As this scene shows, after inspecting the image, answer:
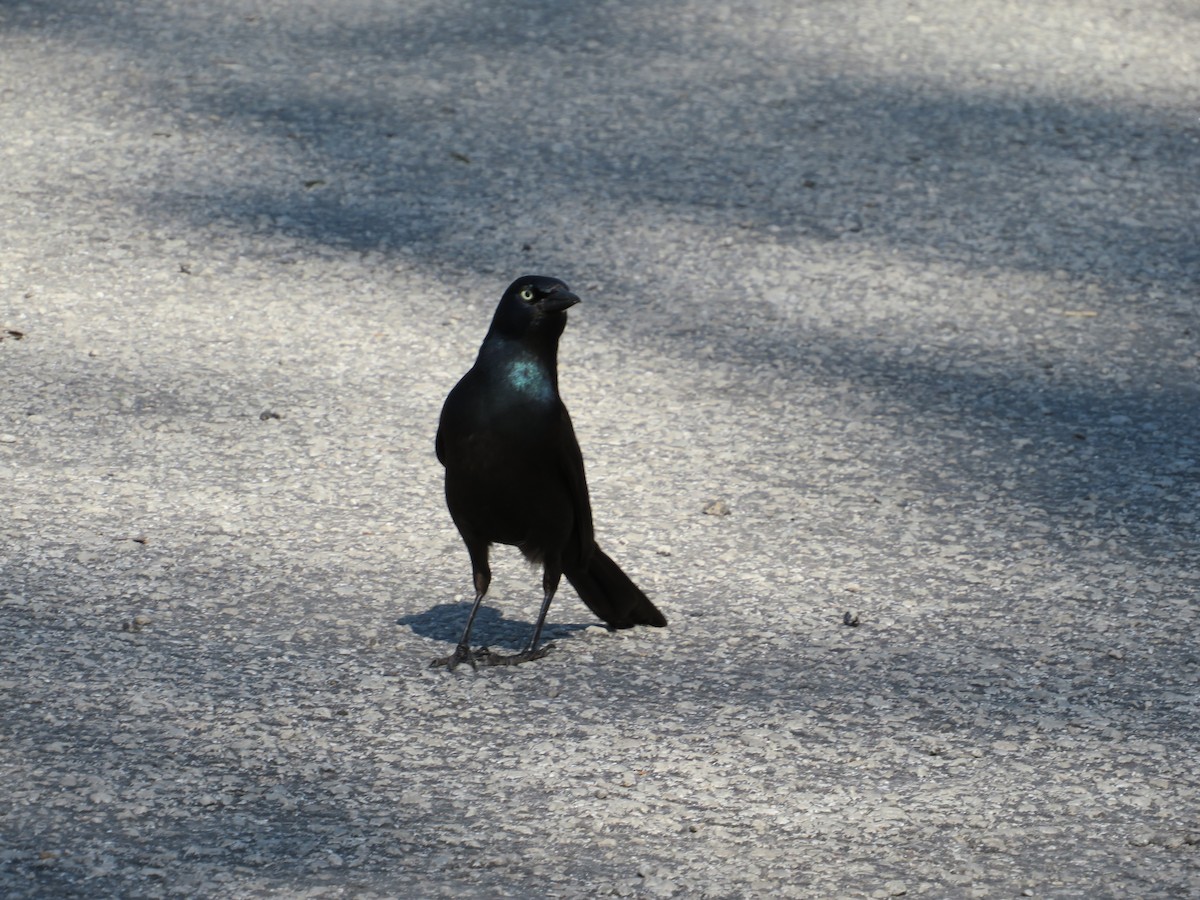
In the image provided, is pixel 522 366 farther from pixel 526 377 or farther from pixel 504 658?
pixel 504 658

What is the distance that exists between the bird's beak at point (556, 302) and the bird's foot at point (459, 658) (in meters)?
0.84

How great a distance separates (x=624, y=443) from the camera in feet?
16.9

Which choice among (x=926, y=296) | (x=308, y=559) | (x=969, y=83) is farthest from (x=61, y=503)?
(x=969, y=83)

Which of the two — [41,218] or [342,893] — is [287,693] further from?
[41,218]

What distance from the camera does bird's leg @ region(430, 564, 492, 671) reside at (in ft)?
12.4

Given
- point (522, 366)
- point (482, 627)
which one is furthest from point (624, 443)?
point (522, 366)

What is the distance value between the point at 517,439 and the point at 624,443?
62.1 inches

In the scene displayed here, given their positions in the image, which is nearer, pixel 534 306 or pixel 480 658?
pixel 534 306

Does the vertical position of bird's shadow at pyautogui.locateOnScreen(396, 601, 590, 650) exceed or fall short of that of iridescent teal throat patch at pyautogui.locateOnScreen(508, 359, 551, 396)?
it falls short

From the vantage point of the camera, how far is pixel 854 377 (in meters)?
5.60

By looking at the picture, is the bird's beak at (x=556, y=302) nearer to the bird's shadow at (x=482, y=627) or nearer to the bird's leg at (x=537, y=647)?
the bird's leg at (x=537, y=647)

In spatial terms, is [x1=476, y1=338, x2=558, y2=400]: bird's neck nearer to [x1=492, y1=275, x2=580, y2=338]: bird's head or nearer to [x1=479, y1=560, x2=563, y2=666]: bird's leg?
[x1=492, y1=275, x2=580, y2=338]: bird's head

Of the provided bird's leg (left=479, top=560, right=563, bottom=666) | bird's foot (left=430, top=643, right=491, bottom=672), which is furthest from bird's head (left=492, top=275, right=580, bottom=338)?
bird's foot (left=430, top=643, right=491, bottom=672)

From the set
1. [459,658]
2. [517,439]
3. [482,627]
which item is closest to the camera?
[517,439]
